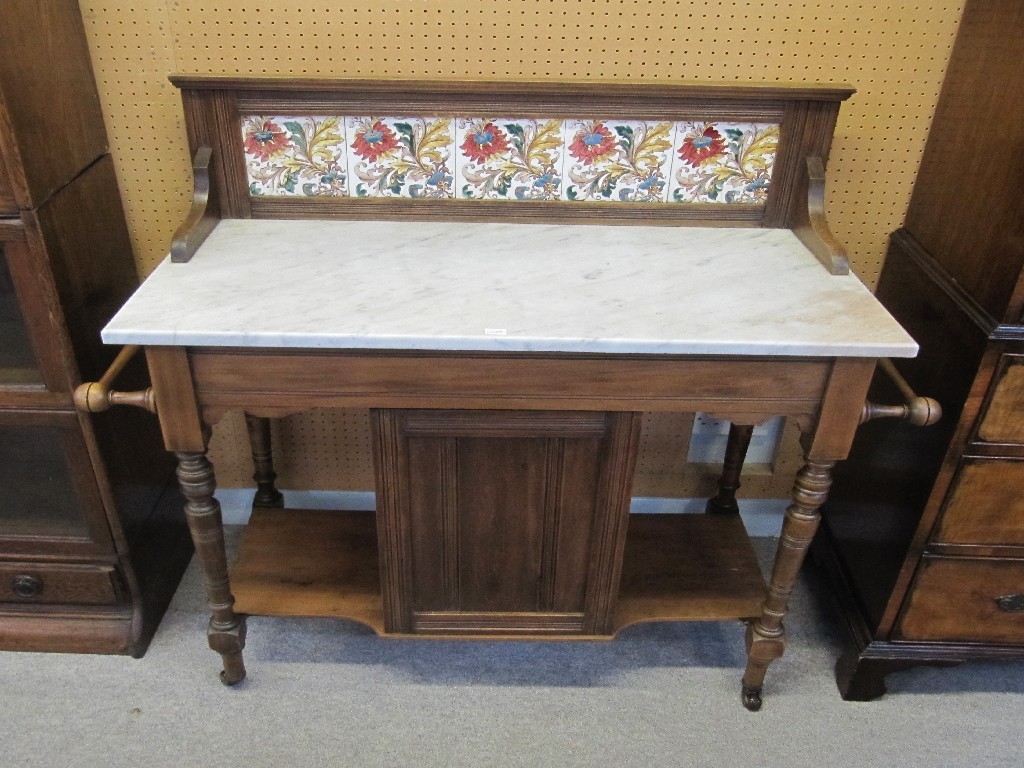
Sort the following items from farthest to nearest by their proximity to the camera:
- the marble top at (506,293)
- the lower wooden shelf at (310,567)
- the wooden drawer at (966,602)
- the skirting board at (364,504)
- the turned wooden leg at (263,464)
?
the skirting board at (364,504) → the turned wooden leg at (263,464) → the lower wooden shelf at (310,567) → the wooden drawer at (966,602) → the marble top at (506,293)

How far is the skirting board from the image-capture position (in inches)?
88.2

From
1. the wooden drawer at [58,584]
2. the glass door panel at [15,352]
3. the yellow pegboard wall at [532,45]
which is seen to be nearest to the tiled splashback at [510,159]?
the yellow pegboard wall at [532,45]

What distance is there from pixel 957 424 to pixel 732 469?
683mm

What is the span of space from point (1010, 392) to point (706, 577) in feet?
2.48

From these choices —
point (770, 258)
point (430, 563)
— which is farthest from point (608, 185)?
point (430, 563)

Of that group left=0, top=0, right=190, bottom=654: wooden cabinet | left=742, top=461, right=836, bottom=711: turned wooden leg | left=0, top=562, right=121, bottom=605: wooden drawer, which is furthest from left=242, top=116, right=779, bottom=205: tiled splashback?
left=0, top=562, right=121, bottom=605: wooden drawer

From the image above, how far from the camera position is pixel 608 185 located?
5.64 ft

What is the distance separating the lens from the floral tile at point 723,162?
1.67 metres

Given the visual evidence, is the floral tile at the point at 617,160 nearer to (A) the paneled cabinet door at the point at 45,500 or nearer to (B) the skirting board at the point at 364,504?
(B) the skirting board at the point at 364,504

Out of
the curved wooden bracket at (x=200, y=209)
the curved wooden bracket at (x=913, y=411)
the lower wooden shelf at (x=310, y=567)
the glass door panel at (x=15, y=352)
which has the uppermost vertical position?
the curved wooden bracket at (x=200, y=209)

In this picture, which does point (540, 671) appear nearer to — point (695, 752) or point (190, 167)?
point (695, 752)

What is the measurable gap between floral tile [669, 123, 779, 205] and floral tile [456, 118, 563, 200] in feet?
0.87

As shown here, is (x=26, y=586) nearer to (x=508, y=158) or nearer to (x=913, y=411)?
(x=508, y=158)

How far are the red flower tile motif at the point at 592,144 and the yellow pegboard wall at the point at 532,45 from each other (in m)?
0.12
